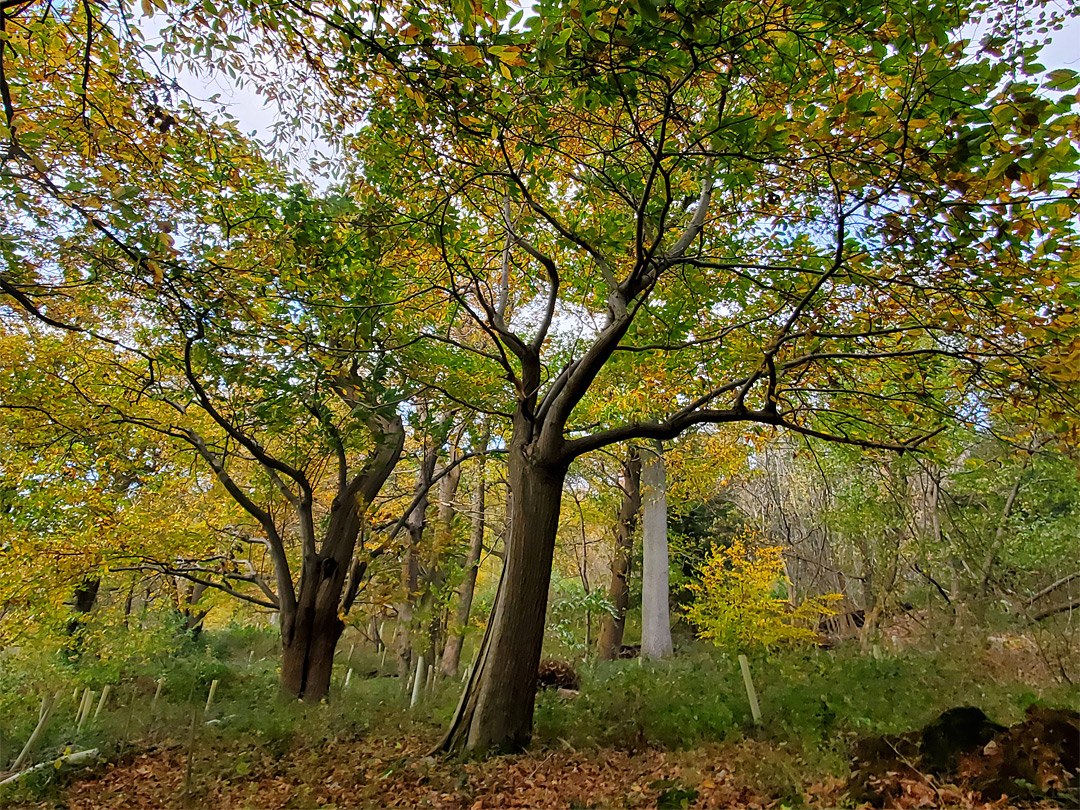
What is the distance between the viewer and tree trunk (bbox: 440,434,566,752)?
4.52 m

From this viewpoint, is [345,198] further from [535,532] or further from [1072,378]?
[1072,378]

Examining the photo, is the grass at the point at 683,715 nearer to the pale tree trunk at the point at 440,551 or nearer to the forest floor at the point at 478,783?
the forest floor at the point at 478,783

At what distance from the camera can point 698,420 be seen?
5.01m

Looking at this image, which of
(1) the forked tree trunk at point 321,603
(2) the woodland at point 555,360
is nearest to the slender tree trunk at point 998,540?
(2) the woodland at point 555,360

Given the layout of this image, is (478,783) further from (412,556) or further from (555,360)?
(412,556)

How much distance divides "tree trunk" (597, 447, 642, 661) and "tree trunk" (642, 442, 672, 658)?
91 centimetres

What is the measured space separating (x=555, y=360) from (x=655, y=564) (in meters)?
5.94

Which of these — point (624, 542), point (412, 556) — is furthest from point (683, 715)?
point (624, 542)

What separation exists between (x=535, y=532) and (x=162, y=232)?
145 inches

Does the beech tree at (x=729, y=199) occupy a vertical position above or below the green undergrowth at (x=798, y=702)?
above

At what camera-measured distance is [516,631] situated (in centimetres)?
478

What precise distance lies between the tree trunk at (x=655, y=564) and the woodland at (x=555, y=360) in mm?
1956

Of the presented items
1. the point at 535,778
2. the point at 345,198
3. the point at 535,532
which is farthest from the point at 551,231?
the point at 535,778

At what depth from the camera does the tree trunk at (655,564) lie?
11555 mm
